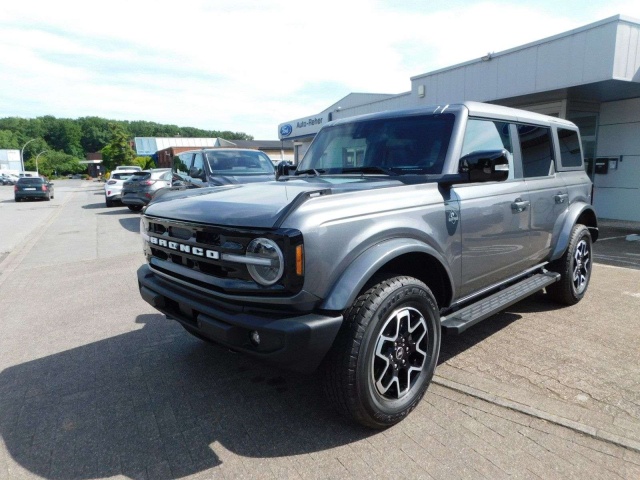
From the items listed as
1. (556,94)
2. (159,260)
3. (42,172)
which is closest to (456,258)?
(159,260)

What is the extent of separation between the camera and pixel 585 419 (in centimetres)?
258

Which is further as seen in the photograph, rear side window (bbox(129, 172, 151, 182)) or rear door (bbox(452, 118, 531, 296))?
rear side window (bbox(129, 172, 151, 182))

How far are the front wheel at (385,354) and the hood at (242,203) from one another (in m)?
0.67

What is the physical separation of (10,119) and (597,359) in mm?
160020

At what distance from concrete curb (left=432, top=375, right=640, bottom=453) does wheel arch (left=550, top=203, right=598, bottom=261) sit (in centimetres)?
200

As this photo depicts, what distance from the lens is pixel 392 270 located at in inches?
109

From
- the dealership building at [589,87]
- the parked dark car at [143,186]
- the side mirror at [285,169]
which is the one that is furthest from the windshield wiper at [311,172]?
the parked dark car at [143,186]

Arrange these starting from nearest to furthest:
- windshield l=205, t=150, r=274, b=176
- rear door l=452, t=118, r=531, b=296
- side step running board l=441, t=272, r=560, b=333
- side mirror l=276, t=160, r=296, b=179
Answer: side step running board l=441, t=272, r=560, b=333 < rear door l=452, t=118, r=531, b=296 < side mirror l=276, t=160, r=296, b=179 < windshield l=205, t=150, r=274, b=176

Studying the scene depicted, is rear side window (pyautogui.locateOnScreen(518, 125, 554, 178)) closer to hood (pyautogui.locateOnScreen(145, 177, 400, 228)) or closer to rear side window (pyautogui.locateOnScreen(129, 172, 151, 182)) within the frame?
hood (pyautogui.locateOnScreen(145, 177, 400, 228))

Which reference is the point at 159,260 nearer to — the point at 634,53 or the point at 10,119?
the point at 634,53

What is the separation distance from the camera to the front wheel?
7.50 ft

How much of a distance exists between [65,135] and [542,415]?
493 feet

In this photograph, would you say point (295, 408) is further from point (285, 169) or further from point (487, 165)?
point (285, 169)

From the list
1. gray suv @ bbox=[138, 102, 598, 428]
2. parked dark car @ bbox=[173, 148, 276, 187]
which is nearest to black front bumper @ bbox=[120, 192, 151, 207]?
parked dark car @ bbox=[173, 148, 276, 187]
